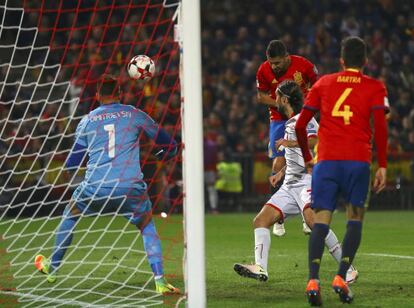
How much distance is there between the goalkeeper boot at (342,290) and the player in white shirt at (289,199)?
1227 mm

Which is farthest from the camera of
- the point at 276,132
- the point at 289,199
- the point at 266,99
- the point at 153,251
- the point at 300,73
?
the point at 276,132

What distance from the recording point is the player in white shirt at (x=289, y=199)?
31.3ft

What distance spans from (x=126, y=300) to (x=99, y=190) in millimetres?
1111

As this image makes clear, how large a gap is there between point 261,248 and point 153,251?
1073 millimetres

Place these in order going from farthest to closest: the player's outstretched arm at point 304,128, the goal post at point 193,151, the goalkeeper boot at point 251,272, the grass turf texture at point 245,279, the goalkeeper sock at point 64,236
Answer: the goalkeeper sock at point 64,236
the goalkeeper boot at point 251,272
the grass turf texture at point 245,279
the player's outstretched arm at point 304,128
the goal post at point 193,151

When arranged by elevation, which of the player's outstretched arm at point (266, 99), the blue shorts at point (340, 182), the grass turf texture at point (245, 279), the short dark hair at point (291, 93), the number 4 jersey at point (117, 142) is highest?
the player's outstretched arm at point (266, 99)

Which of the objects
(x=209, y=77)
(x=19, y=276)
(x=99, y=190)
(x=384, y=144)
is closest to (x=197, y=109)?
(x=384, y=144)

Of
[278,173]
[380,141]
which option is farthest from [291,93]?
[380,141]

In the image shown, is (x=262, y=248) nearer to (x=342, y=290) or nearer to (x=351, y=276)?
(x=351, y=276)

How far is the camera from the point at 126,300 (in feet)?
28.8

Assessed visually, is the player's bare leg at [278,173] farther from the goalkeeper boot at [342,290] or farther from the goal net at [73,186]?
the goalkeeper boot at [342,290]

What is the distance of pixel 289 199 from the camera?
32.4ft

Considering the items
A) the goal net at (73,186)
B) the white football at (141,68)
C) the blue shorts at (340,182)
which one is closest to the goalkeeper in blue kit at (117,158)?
the goal net at (73,186)

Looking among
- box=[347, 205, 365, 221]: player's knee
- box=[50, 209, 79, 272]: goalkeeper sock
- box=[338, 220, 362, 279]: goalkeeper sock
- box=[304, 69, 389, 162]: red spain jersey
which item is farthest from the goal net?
box=[347, 205, 365, 221]: player's knee
